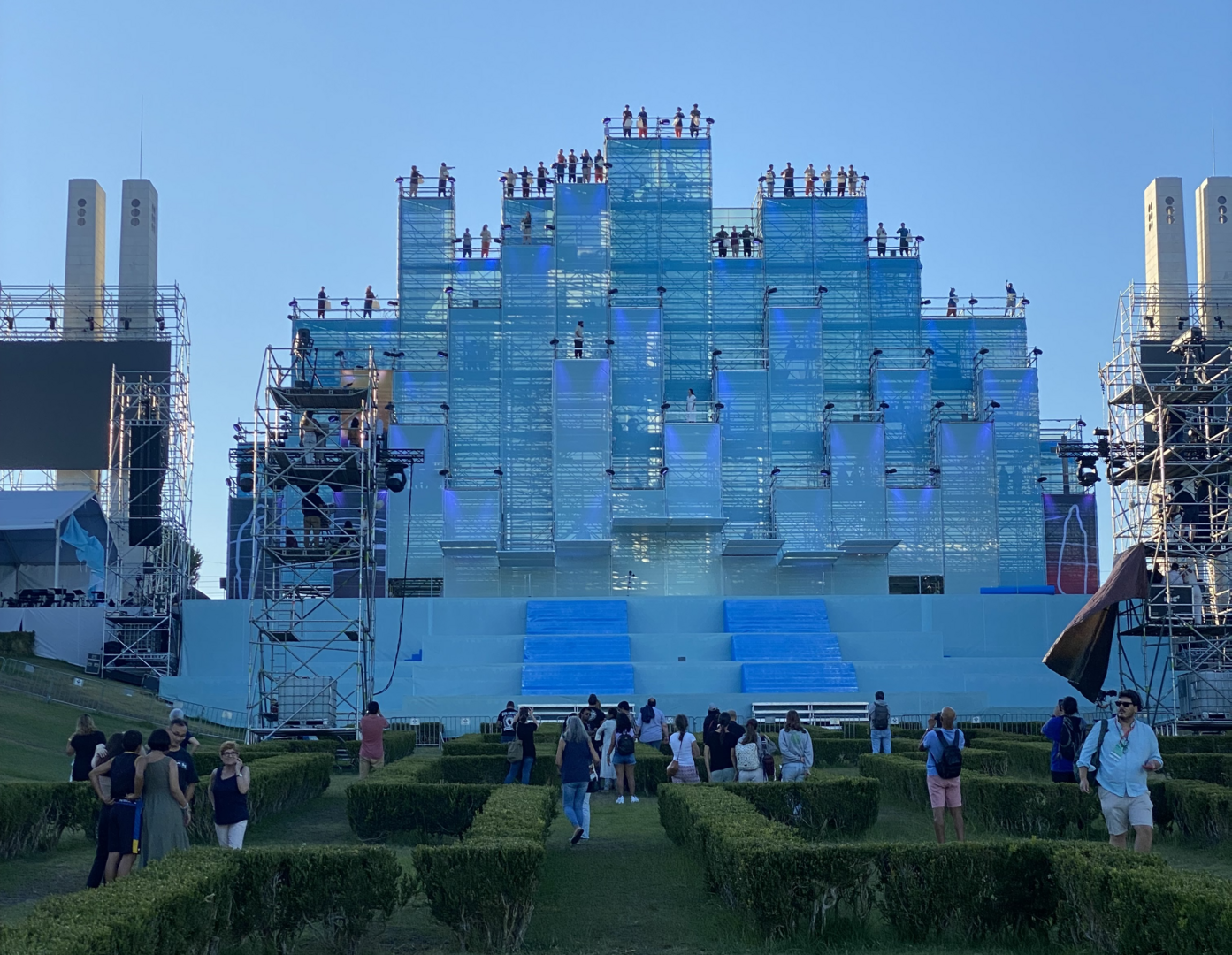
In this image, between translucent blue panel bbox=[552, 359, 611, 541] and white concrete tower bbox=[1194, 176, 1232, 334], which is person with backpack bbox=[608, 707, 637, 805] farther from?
white concrete tower bbox=[1194, 176, 1232, 334]

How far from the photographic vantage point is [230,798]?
11.3m

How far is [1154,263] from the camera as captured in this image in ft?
169

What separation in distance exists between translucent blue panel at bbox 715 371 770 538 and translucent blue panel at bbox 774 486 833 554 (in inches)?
77.0

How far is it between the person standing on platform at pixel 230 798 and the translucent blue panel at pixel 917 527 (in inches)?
1480

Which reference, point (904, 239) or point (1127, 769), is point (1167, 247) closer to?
point (904, 239)

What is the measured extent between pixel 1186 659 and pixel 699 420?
65.8 ft

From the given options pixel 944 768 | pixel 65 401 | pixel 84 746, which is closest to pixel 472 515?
pixel 65 401

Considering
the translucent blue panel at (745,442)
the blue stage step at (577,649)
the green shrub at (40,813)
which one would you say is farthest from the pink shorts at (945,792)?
the translucent blue panel at (745,442)

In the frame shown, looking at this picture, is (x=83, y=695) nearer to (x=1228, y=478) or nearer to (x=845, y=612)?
(x=845, y=612)

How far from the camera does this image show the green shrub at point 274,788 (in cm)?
1407

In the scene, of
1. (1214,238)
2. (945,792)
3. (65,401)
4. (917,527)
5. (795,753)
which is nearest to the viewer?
(945,792)

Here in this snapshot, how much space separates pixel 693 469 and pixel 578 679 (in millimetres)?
11700

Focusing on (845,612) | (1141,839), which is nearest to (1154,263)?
(845,612)

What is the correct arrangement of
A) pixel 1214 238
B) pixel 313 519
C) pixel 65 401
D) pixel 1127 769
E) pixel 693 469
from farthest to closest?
1. pixel 1214 238
2. pixel 65 401
3. pixel 693 469
4. pixel 313 519
5. pixel 1127 769
